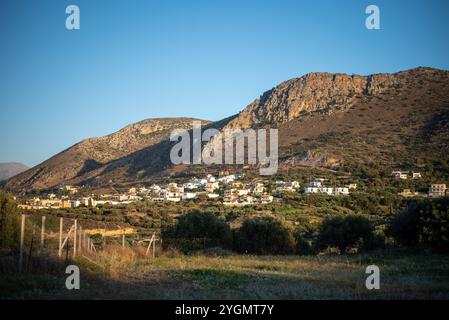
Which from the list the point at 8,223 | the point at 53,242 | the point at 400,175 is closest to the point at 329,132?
the point at 400,175

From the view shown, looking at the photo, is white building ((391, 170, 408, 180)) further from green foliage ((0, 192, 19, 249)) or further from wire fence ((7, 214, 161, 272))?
green foliage ((0, 192, 19, 249))

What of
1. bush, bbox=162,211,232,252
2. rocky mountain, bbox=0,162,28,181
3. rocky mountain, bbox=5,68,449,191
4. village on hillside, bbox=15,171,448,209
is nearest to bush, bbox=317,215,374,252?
bush, bbox=162,211,232,252

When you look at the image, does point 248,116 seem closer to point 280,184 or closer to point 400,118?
point 400,118

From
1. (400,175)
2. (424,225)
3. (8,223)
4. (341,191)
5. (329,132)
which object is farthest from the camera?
(329,132)

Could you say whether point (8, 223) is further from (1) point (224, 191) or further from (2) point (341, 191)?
(1) point (224, 191)

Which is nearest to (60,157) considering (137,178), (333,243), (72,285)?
(137,178)

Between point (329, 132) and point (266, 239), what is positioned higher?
point (329, 132)
